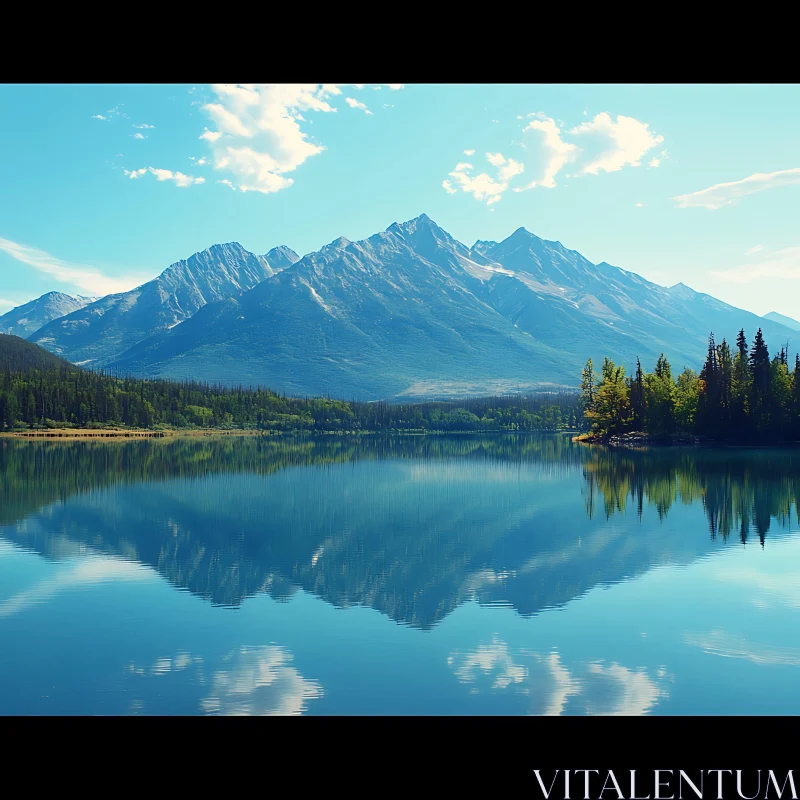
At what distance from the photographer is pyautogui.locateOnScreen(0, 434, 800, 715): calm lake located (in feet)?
47.8

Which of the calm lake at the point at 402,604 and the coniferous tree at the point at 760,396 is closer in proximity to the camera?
the calm lake at the point at 402,604

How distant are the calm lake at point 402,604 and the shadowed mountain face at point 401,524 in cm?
21

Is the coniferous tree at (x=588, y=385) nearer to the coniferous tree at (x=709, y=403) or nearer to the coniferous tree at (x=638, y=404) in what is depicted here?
the coniferous tree at (x=638, y=404)

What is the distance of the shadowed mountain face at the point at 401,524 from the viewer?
25531 mm

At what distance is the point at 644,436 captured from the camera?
123m

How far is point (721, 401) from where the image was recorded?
4491 inches

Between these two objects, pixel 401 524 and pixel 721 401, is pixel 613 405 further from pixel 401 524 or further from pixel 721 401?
pixel 401 524

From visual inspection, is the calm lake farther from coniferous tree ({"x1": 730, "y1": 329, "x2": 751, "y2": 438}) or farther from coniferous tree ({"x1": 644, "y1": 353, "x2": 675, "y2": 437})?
coniferous tree ({"x1": 644, "y1": 353, "x2": 675, "y2": 437})

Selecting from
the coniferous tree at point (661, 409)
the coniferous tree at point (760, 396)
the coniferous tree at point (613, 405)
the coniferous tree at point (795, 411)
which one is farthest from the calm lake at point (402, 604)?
the coniferous tree at point (613, 405)

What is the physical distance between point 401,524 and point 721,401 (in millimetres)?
89436

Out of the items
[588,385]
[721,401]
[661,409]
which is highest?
[588,385]

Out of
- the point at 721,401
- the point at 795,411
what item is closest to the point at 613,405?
the point at 721,401

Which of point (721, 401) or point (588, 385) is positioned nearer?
point (721, 401)
